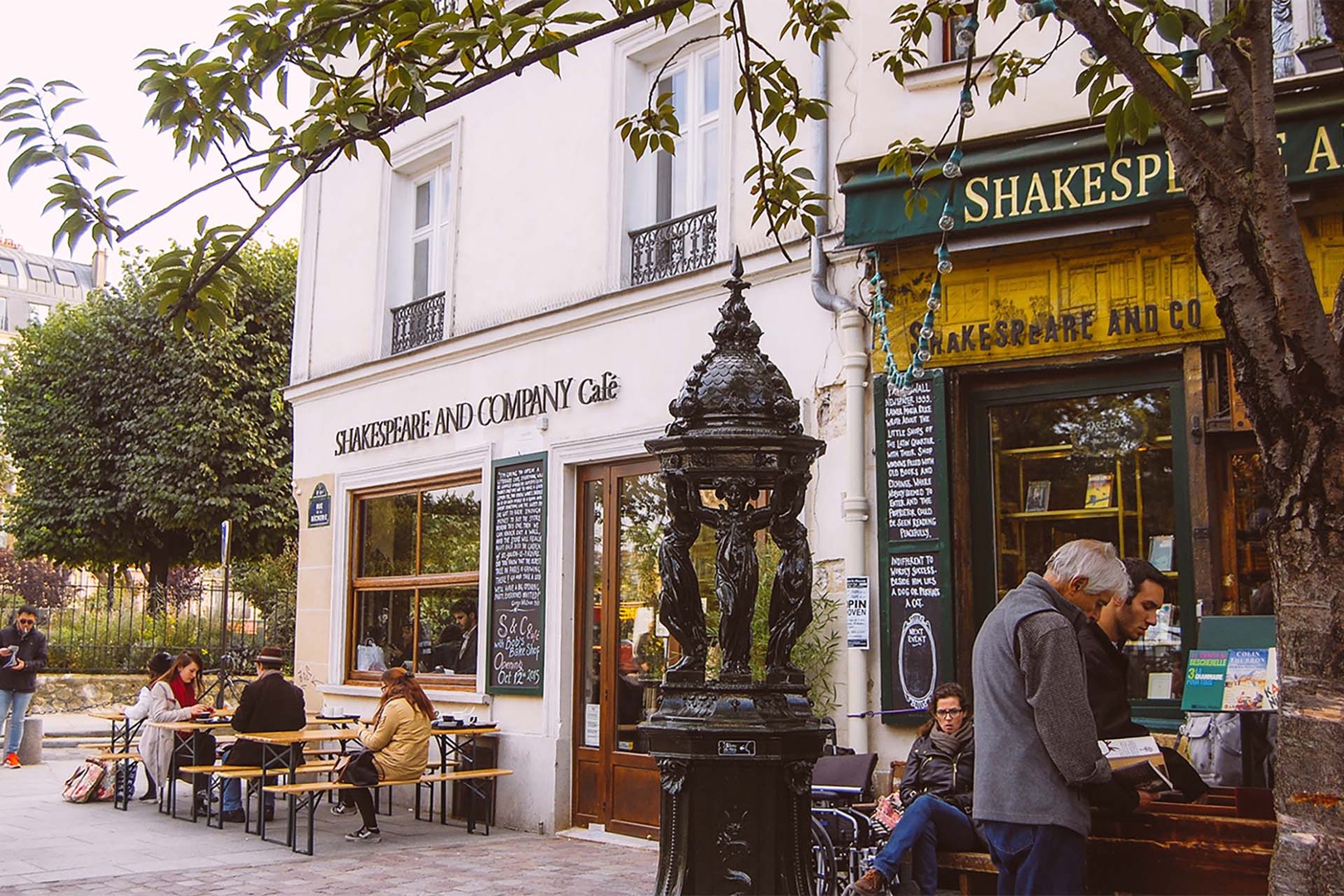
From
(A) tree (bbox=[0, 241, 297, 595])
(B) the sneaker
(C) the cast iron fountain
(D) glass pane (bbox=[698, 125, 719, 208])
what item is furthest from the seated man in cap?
(A) tree (bbox=[0, 241, 297, 595])

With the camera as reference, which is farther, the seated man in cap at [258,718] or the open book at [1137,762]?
the seated man in cap at [258,718]

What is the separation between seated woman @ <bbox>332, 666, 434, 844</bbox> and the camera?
10406 millimetres

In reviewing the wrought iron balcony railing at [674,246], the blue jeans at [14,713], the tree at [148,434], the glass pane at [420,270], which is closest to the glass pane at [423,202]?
the glass pane at [420,270]

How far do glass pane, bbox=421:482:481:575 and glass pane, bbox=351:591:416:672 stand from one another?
0.54 m

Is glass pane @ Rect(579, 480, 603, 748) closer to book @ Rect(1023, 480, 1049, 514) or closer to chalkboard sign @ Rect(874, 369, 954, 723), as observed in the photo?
chalkboard sign @ Rect(874, 369, 954, 723)

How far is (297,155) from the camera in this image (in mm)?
4605

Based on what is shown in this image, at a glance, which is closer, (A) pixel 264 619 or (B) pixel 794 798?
(B) pixel 794 798

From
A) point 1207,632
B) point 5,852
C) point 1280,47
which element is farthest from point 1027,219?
point 5,852

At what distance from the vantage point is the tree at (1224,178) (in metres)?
3.45

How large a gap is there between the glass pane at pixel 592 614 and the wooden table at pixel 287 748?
1.98 m

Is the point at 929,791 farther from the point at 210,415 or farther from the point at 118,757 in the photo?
the point at 210,415

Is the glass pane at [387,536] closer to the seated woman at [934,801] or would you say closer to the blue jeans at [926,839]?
the seated woman at [934,801]

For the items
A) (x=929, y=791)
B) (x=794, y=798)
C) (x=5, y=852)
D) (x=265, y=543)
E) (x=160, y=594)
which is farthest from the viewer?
(x=265, y=543)

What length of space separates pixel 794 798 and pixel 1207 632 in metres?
2.52
